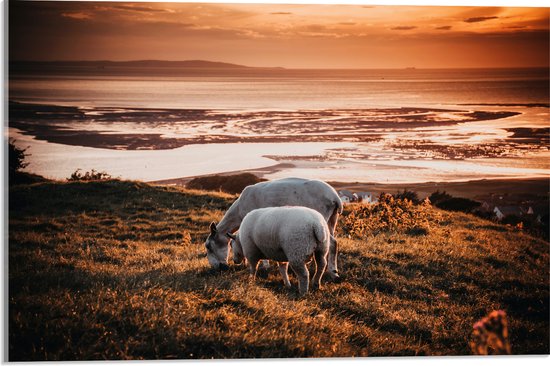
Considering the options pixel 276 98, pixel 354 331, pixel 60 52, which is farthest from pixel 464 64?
pixel 60 52

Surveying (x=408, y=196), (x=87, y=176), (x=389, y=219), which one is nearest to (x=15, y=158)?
(x=87, y=176)

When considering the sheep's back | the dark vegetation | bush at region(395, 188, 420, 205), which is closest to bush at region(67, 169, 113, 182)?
the dark vegetation

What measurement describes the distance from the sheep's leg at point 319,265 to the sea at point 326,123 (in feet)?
8.97

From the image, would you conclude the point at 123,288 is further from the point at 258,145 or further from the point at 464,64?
the point at 464,64

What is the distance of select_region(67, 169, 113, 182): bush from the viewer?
10102 mm

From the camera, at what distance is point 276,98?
10.4 meters

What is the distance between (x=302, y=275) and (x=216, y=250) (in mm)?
1939

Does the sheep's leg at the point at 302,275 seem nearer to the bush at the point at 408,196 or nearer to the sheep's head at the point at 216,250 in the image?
the sheep's head at the point at 216,250

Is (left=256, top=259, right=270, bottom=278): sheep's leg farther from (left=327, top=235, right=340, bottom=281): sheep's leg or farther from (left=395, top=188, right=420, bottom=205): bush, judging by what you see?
(left=395, top=188, right=420, bottom=205): bush

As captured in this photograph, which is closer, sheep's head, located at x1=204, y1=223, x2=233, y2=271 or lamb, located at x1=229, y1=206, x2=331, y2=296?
lamb, located at x1=229, y1=206, x2=331, y2=296

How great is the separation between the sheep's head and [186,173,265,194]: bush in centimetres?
180

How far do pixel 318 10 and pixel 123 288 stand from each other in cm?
527

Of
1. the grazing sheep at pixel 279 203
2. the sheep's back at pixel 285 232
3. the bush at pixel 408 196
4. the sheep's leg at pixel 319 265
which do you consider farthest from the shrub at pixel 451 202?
the sheep's back at pixel 285 232

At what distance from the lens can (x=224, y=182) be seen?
453 inches
